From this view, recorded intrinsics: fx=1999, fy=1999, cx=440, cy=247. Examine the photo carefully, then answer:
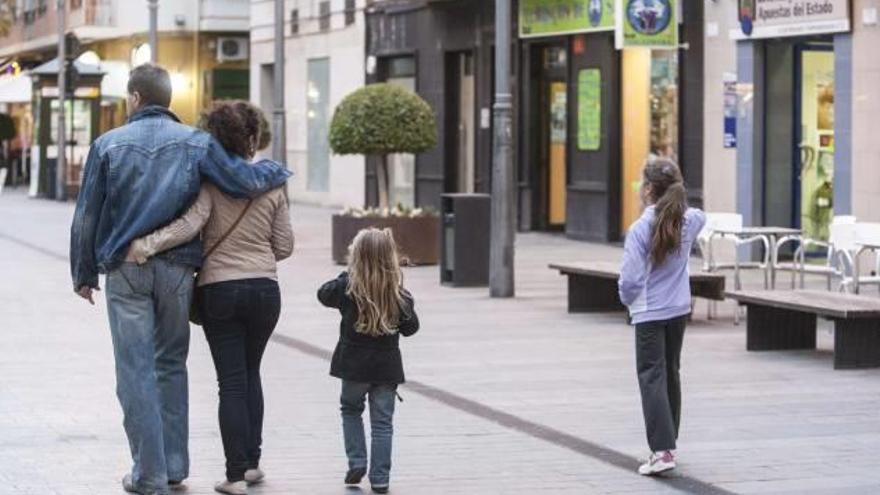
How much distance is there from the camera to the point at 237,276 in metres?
8.84

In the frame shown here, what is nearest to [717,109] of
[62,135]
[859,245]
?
[859,245]

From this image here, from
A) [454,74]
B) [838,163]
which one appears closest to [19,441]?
[838,163]

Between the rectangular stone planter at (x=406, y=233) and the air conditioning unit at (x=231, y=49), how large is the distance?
2930 cm

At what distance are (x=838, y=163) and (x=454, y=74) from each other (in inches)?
507

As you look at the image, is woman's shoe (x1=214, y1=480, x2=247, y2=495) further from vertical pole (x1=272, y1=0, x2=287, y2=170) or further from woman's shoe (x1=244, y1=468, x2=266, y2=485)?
vertical pole (x1=272, y1=0, x2=287, y2=170)

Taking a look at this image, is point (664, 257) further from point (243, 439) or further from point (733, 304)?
point (733, 304)

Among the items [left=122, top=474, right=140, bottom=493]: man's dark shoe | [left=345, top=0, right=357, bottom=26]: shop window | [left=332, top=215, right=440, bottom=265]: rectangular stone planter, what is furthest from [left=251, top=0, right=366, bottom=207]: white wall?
[left=122, top=474, right=140, bottom=493]: man's dark shoe

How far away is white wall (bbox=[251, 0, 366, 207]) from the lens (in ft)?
132

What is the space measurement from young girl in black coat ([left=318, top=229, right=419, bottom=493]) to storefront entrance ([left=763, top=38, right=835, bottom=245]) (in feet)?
51.5

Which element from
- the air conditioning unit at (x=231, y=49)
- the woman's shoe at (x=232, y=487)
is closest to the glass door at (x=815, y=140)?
the woman's shoe at (x=232, y=487)

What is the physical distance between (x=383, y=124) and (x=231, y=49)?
29262mm

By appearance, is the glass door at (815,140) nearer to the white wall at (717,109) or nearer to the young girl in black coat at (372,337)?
the white wall at (717,109)

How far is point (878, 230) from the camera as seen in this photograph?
16531 mm

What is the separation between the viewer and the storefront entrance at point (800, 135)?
24.3 m
